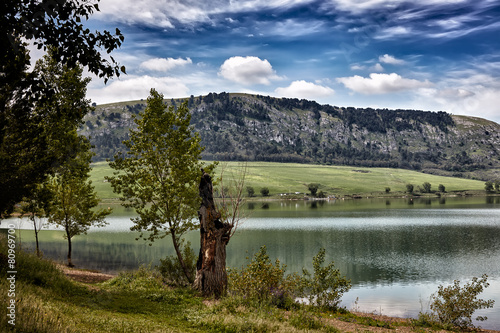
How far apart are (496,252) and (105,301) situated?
54.8 meters

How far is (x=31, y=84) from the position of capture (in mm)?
10750

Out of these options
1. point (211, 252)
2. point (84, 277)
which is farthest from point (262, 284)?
point (84, 277)

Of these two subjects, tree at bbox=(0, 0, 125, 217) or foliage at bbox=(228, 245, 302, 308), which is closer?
tree at bbox=(0, 0, 125, 217)

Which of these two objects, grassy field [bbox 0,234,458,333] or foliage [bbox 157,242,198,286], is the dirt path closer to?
foliage [bbox 157,242,198,286]

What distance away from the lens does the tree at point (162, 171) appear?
86.0 ft

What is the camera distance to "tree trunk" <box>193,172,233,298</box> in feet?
69.4

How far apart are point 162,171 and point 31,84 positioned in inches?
665

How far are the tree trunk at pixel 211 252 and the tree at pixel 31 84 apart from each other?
9279 millimetres

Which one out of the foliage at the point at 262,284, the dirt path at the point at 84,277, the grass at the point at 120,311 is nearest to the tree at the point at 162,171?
the dirt path at the point at 84,277

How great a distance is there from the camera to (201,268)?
21.7 meters

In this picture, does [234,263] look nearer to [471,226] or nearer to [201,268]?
[201,268]

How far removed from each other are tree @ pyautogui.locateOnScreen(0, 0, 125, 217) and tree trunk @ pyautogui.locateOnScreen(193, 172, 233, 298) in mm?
9279

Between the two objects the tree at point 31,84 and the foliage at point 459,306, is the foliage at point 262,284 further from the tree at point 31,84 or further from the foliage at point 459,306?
the tree at point 31,84

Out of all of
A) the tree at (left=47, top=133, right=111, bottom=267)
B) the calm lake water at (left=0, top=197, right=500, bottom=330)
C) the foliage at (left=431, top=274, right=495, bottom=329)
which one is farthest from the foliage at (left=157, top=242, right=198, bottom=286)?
the foliage at (left=431, top=274, right=495, bottom=329)
